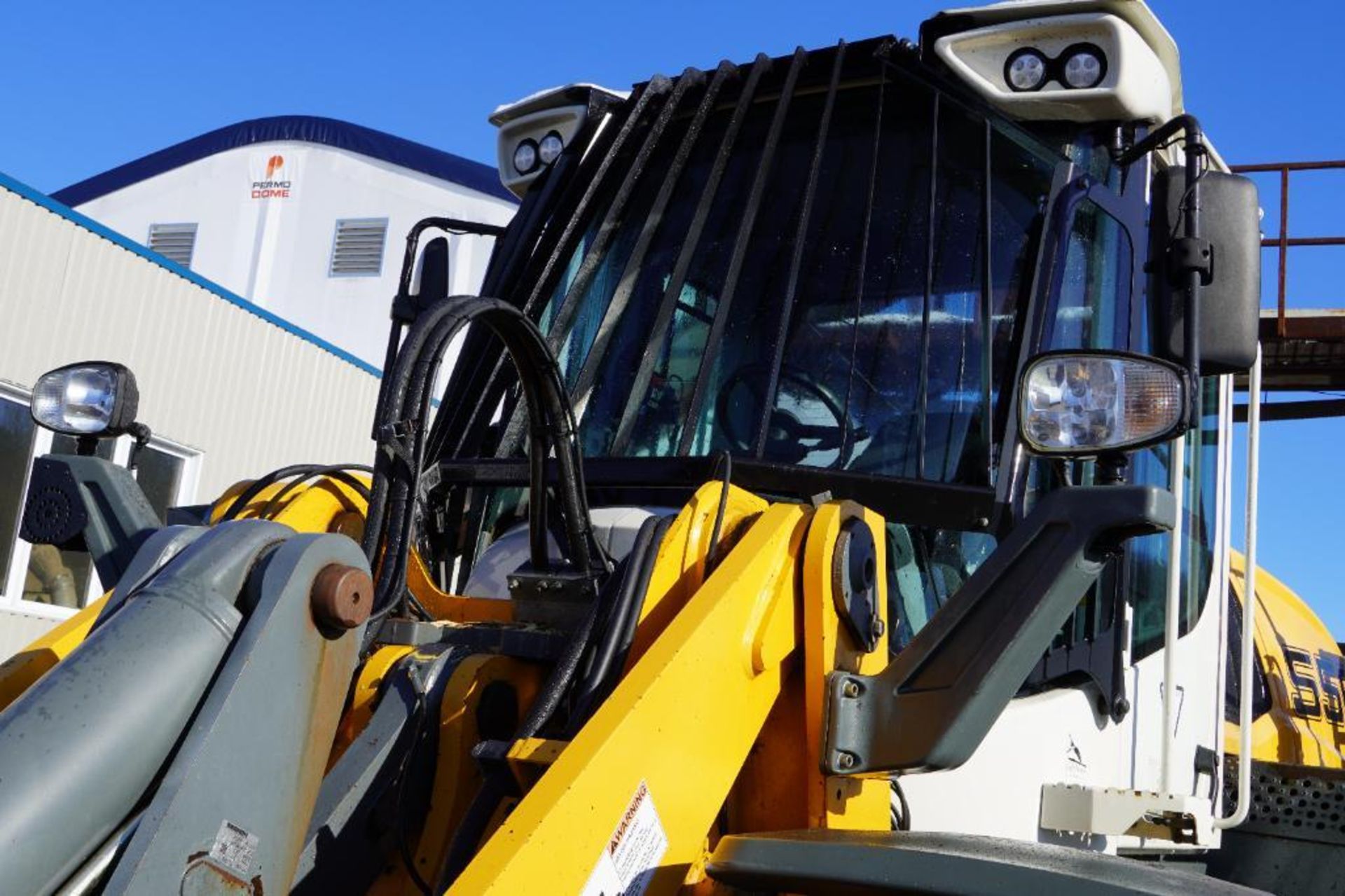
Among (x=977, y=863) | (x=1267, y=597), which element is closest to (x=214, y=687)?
(x=977, y=863)

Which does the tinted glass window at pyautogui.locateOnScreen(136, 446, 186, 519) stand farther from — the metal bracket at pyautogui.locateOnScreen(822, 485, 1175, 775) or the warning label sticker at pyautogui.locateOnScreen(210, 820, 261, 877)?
the warning label sticker at pyautogui.locateOnScreen(210, 820, 261, 877)

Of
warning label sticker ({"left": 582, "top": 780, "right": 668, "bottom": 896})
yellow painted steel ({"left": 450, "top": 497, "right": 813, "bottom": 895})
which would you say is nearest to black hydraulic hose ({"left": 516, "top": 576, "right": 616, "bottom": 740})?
yellow painted steel ({"left": 450, "top": 497, "right": 813, "bottom": 895})

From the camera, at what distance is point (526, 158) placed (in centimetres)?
465

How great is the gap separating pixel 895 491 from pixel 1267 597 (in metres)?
4.09

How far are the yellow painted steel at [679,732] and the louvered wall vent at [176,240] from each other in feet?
78.2

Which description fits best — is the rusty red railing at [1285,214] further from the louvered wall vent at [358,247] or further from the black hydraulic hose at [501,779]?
the louvered wall vent at [358,247]

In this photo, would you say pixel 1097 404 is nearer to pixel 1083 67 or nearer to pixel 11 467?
pixel 1083 67

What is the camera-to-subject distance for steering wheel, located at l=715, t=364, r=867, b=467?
331 cm

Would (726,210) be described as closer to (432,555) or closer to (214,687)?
(432,555)

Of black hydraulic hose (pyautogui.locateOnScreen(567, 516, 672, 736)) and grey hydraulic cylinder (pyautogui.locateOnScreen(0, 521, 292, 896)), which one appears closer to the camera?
grey hydraulic cylinder (pyautogui.locateOnScreen(0, 521, 292, 896))

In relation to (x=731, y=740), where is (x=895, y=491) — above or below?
above

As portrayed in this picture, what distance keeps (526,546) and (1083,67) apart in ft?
5.88

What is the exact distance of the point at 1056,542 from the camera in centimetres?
239

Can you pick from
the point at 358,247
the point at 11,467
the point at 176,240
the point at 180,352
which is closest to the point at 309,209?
the point at 358,247
